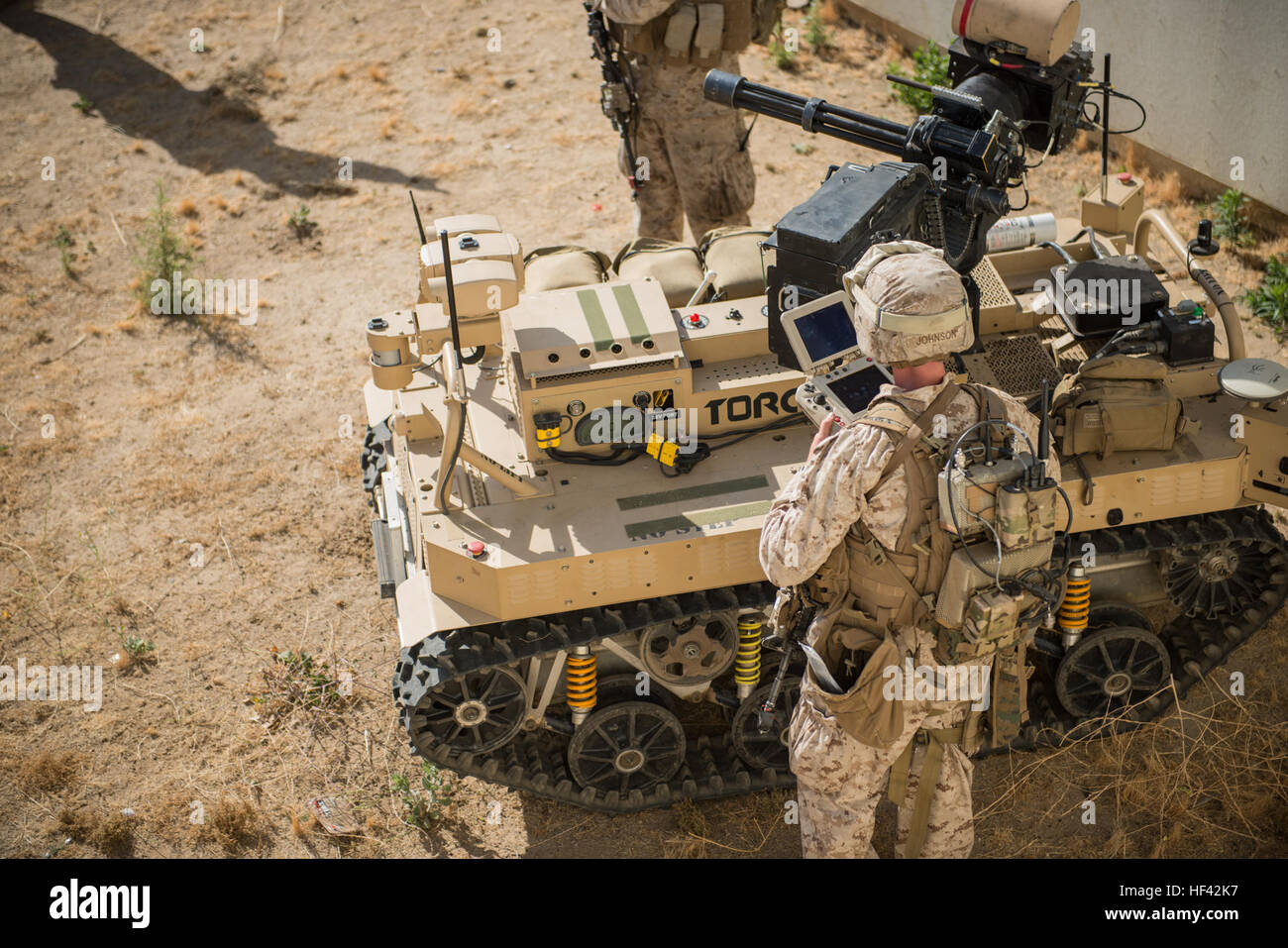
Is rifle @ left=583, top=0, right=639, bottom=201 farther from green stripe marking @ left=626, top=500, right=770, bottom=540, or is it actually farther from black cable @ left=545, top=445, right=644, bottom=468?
green stripe marking @ left=626, top=500, right=770, bottom=540

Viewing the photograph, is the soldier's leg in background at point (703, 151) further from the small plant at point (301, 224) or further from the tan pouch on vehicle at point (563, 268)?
the small plant at point (301, 224)

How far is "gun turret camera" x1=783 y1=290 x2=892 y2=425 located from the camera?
5402 millimetres

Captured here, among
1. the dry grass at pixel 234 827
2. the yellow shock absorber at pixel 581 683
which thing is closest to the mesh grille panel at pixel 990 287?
the yellow shock absorber at pixel 581 683

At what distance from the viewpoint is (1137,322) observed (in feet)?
22.5

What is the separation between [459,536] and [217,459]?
392 cm

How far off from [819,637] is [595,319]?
2.02 metres

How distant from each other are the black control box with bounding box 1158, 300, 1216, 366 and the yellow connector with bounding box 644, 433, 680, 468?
2.39m

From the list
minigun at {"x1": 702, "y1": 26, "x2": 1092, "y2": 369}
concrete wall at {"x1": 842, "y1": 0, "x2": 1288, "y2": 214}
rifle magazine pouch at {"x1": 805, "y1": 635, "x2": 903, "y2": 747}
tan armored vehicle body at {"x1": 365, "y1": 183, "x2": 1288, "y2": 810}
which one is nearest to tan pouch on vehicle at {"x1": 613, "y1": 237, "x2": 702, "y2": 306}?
minigun at {"x1": 702, "y1": 26, "x2": 1092, "y2": 369}

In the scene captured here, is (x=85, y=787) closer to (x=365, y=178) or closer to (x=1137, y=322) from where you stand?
(x=1137, y=322)

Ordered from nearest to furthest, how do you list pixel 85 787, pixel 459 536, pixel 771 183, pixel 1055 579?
pixel 1055 579, pixel 459 536, pixel 85 787, pixel 771 183

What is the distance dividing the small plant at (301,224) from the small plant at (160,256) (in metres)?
0.88

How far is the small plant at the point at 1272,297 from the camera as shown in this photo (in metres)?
9.98
